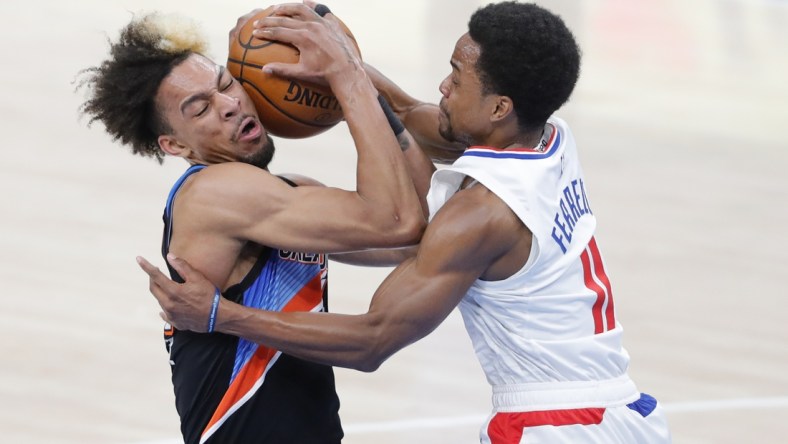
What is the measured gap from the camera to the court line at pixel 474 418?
591 centimetres

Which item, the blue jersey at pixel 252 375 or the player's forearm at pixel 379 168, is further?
the blue jersey at pixel 252 375

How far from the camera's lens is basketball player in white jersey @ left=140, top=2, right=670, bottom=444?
3.62m

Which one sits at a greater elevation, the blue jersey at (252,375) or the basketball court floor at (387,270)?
the blue jersey at (252,375)

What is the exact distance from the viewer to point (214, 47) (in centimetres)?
1181

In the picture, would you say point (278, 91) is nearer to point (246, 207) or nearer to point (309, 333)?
point (246, 207)

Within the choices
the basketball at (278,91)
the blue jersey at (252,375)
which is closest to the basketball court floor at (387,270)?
the blue jersey at (252,375)

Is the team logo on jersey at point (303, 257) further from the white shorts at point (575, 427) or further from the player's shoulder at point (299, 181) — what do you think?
the white shorts at point (575, 427)

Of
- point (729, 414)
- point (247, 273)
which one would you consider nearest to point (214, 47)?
point (729, 414)

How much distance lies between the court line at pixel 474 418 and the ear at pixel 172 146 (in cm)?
205

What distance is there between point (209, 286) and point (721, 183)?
7.26 m

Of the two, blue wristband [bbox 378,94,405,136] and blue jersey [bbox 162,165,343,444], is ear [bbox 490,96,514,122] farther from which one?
blue jersey [bbox 162,165,343,444]

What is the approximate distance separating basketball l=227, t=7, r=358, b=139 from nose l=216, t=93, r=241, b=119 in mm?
74

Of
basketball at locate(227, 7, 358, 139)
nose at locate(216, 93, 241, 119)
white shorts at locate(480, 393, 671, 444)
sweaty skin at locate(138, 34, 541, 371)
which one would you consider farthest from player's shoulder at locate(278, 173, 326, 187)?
white shorts at locate(480, 393, 671, 444)

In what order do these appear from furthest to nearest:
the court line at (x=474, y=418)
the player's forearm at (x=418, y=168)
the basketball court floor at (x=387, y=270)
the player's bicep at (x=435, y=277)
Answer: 1. the basketball court floor at (x=387, y=270)
2. the court line at (x=474, y=418)
3. the player's forearm at (x=418, y=168)
4. the player's bicep at (x=435, y=277)
